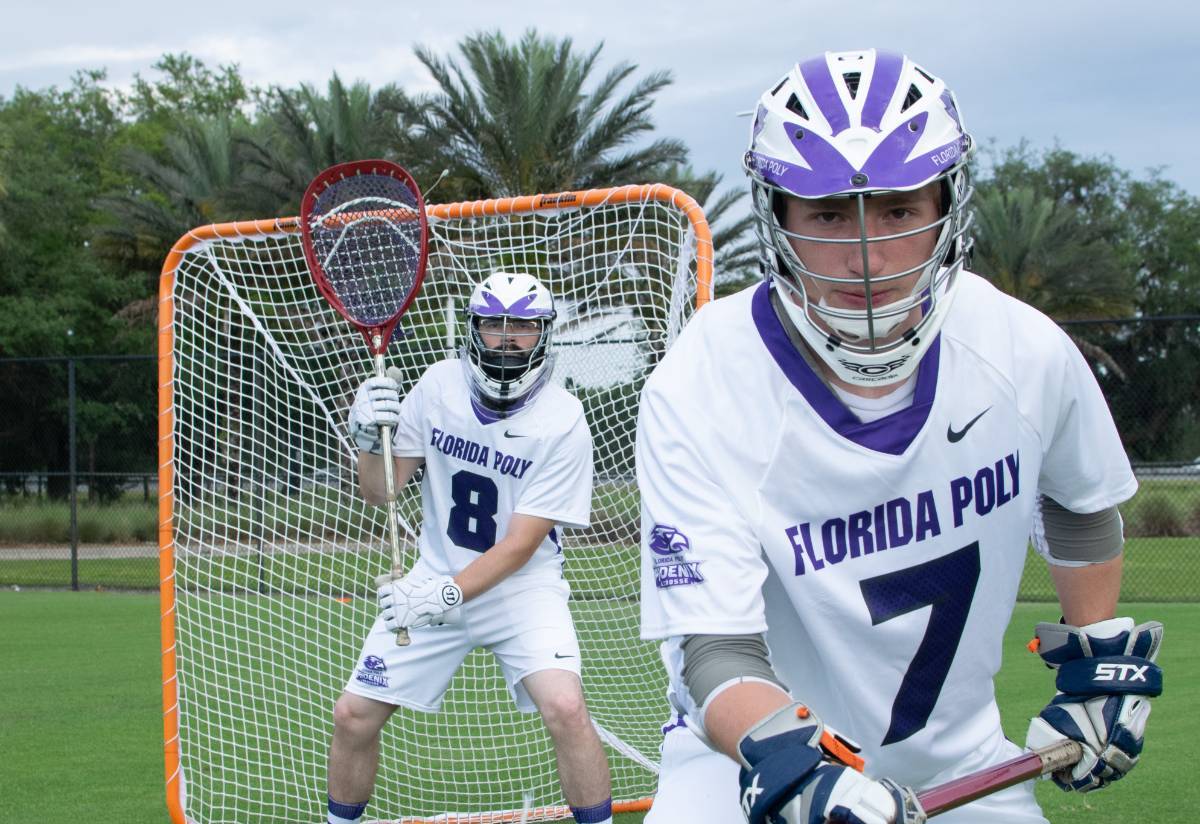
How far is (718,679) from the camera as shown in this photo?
2.14 metres

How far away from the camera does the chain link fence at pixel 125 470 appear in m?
14.4

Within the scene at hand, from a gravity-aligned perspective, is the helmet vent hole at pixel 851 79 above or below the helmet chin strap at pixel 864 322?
above

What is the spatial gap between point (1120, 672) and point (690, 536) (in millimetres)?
893

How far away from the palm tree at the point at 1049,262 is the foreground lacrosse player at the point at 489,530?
2378cm

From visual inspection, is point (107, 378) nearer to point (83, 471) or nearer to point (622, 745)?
point (83, 471)

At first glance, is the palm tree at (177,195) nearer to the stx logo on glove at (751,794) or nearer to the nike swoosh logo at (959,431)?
the nike swoosh logo at (959,431)

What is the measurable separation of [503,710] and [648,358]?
7.85ft

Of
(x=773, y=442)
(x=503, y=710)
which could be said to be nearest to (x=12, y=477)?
(x=503, y=710)

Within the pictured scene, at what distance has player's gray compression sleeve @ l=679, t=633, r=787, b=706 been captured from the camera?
2141 millimetres

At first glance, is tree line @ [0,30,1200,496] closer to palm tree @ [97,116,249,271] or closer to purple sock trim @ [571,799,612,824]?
palm tree @ [97,116,249,271]

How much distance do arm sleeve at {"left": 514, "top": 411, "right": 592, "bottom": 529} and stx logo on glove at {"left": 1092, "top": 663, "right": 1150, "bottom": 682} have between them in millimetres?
2906

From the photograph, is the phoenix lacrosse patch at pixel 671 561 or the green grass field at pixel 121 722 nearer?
the phoenix lacrosse patch at pixel 671 561

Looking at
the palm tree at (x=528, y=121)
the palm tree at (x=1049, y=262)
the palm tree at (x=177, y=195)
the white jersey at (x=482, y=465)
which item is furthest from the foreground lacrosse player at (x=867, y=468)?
the palm tree at (x=1049, y=262)

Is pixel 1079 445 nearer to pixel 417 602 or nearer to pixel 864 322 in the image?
pixel 864 322
